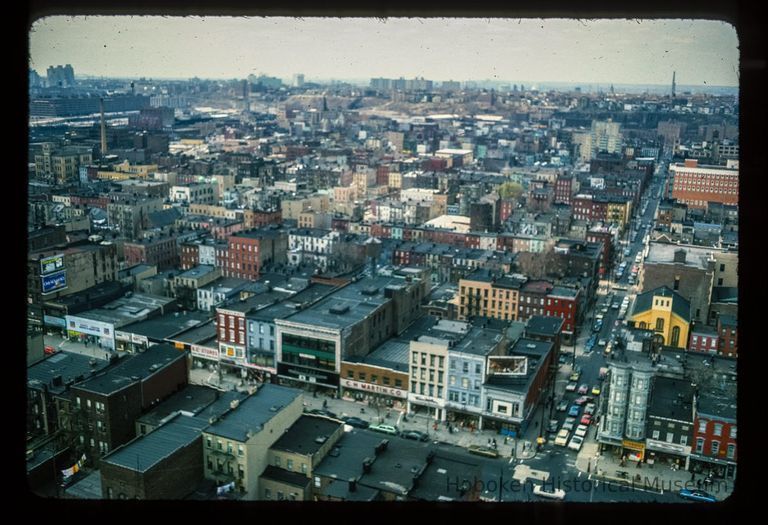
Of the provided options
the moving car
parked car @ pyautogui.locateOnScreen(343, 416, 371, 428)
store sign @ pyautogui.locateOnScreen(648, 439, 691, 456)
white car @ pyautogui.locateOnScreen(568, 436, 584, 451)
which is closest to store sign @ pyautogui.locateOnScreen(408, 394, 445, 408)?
parked car @ pyautogui.locateOnScreen(343, 416, 371, 428)

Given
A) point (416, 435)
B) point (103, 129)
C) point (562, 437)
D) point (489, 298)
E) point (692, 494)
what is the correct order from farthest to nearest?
1. point (103, 129)
2. point (489, 298)
3. point (416, 435)
4. point (562, 437)
5. point (692, 494)

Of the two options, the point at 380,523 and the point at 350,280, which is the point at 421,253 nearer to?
the point at 350,280

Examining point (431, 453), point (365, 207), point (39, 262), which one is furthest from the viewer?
point (365, 207)

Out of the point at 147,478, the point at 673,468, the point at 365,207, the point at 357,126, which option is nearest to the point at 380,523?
the point at 147,478

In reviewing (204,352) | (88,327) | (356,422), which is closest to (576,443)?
(356,422)

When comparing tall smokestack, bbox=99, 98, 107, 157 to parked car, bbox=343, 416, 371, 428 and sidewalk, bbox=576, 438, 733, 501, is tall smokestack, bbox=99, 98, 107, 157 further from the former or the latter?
sidewalk, bbox=576, 438, 733, 501

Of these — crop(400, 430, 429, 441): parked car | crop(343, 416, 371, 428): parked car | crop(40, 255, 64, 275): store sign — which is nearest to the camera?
crop(400, 430, 429, 441): parked car

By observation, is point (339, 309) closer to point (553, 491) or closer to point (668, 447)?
point (553, 491)
